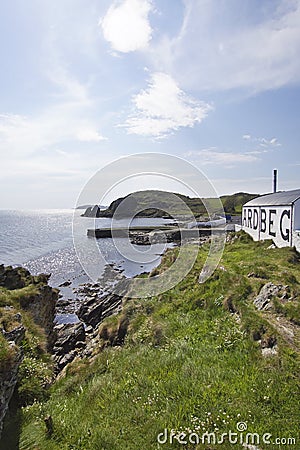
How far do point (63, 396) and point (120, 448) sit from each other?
3170mm

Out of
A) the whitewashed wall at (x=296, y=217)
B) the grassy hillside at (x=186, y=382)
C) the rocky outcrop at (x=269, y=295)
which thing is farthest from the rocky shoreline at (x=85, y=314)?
the whitewashed wall at (x=296, y=217)

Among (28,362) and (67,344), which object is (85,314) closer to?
(67,344)

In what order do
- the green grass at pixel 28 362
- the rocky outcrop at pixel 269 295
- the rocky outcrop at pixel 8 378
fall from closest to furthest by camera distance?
the rocky outcrop at pixel 8 378, the green grass at pixel 28 362, the rocky outcrop at pixel 269 295

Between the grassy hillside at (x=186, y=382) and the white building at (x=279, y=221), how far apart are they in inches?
327

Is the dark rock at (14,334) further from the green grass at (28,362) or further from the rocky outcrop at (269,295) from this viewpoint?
the rocky outcrop at (269,295)

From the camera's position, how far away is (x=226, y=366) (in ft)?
26.0

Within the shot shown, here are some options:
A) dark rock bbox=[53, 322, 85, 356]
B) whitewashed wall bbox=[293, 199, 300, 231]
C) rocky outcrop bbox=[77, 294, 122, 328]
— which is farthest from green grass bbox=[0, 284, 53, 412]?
whitewashed wall bbox=[293, 199, 300, 231]

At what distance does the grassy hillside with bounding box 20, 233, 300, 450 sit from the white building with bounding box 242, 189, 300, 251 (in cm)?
832

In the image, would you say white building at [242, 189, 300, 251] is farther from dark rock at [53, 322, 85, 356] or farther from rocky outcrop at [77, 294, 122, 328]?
dark rock at [53, 322, 85, 356]

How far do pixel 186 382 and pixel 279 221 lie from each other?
17.8 meters

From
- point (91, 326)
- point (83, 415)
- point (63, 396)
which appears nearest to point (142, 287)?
point (91, 326)

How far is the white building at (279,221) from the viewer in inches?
776

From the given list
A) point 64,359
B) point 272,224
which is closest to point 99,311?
point 64,359

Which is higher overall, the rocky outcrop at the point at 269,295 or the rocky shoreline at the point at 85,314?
the rocky outcrop at the point at 269,295
